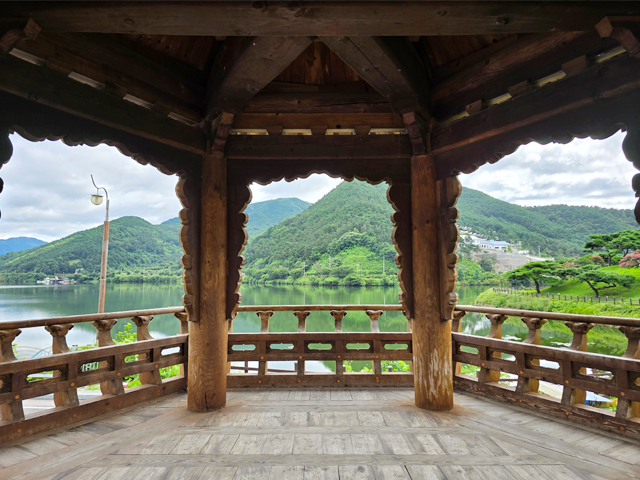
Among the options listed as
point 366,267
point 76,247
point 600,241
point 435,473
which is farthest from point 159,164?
point 76,247

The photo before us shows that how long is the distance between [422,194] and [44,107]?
106 inches

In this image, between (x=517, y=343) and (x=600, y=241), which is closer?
(x=517, y=343)

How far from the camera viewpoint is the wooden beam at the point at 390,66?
2.01 metres

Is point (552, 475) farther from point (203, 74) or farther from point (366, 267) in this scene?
point (366, 267)

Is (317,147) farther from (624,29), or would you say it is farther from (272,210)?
(272,210)

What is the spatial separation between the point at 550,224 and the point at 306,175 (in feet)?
63.6

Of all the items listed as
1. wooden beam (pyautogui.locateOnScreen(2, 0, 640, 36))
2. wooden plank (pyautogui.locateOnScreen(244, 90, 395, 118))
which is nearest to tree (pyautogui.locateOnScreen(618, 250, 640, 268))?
wooden plank (pyautogui.locateOnScreen(244, 90, 395, 118))

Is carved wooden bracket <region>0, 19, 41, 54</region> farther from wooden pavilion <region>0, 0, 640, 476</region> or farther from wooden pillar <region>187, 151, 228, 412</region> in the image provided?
wooden pillar <region>187, 151, 228, 412</region>

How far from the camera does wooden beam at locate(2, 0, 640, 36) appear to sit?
156 cm

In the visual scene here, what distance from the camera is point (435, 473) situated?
1999 millimetres

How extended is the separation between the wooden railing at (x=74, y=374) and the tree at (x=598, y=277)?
14.8 metres

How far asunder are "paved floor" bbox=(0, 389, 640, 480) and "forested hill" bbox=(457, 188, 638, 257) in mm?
14874

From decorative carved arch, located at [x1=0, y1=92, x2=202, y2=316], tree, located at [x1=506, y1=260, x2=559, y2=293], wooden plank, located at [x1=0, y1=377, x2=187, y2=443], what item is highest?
decorative carved arch, located at [x1=0, y1=92, x2=202, y2=316]

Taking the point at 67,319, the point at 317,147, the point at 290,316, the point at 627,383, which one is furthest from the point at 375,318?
the point at 290,316
